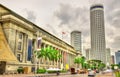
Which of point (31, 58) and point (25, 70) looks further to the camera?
point (31, 58)

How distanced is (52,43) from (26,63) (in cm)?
4025

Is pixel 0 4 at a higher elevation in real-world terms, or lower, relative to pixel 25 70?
higher

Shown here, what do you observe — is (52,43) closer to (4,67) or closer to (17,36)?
(17,36)

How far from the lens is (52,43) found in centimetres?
11388

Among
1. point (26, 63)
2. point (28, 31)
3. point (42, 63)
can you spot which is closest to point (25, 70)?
point (26, 63)

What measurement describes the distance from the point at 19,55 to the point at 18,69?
6417 mm

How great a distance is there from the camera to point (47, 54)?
3049 inches

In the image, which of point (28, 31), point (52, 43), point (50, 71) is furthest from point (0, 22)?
point (52, 43)

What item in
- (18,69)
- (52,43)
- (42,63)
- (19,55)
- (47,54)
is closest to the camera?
(18,69)

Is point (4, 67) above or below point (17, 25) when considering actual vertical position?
below

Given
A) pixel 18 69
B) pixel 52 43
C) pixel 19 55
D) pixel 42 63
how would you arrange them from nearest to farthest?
pixel 18 69 → pixel 19 55 → pixel 42 63 → pixel 52 43

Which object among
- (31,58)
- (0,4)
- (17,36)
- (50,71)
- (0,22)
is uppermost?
(0,4)

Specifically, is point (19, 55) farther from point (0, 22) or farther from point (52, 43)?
point (52, 43)

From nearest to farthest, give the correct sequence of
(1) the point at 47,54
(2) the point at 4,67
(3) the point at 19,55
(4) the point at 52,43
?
(2) the point at 4,67, (3) the point at 19,55, (1) the point at 47,54, (4) the point at 52,43
